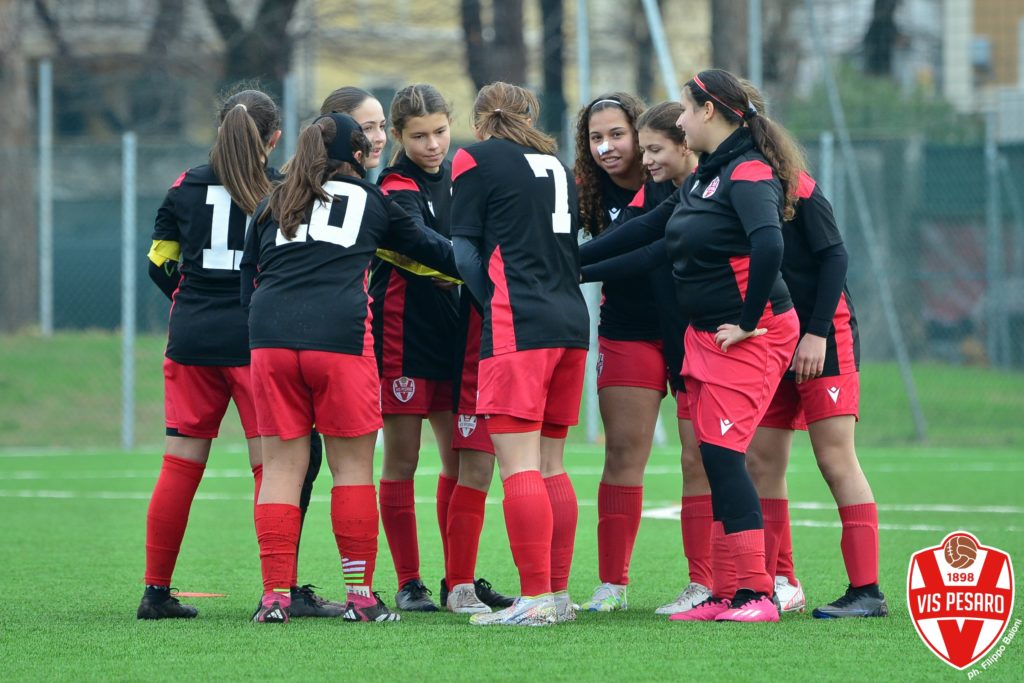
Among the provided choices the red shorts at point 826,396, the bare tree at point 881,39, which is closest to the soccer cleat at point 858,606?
the red shorts at point 826,396

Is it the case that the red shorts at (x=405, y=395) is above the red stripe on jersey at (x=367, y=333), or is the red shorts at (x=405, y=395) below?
below

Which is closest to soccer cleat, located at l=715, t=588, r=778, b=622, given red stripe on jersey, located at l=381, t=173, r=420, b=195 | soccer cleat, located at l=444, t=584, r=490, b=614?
soccer cleat, located at l=444, t=584, r=490, b=614

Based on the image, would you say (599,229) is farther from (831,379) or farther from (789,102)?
(789,102)

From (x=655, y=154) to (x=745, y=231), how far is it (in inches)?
24.8

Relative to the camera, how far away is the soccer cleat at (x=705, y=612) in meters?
5.11

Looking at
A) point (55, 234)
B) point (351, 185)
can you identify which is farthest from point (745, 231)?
point (55, 234)

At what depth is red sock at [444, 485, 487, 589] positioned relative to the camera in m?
5.51

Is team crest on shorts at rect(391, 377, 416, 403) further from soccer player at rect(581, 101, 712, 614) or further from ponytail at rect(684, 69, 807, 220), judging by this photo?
ponytail at rect(684, 69, 807, 220)

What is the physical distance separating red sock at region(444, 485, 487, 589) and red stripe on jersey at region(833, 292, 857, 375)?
1.39m

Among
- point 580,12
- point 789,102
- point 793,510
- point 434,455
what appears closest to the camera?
point 793,510

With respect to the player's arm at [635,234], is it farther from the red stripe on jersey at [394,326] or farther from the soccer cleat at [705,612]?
the soccer cleat at [705,612]

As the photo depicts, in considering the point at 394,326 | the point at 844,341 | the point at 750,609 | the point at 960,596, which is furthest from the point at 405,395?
the point at 960,596

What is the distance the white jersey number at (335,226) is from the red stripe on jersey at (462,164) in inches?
12.7

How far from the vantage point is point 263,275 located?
16.9 ft
